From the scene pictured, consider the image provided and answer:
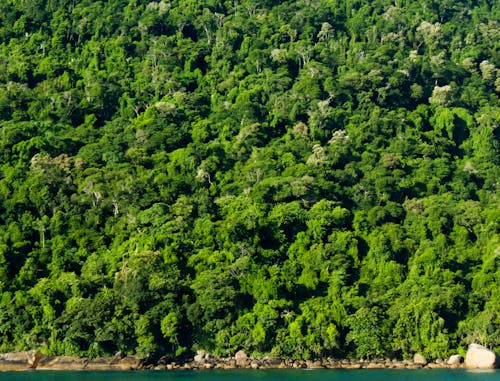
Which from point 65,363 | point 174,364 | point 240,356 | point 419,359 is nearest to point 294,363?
point 240,356

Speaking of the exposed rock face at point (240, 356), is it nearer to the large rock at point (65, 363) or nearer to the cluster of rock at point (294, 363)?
the cluster of rock at point (294, 363)

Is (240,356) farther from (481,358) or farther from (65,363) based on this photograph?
(481,358)

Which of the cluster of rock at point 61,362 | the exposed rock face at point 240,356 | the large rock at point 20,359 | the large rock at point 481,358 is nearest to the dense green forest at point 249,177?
the exposed rock face at point 240,356

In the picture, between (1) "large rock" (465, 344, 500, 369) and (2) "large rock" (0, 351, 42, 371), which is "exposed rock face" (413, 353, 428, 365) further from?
(2) "large rock" (0, 351, 42, 371)

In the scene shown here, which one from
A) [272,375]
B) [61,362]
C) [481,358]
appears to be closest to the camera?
[272,375]

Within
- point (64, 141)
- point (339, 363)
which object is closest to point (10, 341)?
point (339, 363)

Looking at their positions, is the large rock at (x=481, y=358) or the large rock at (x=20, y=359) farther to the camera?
the large rock at (x=20, y=359)

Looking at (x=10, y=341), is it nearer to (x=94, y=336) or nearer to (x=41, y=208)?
(x=94, y=336)
